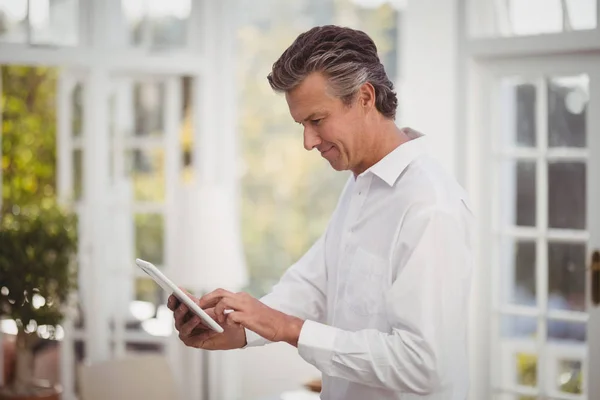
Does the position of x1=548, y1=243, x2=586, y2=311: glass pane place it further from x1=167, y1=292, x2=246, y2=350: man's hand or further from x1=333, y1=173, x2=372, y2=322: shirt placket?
x1=167, y1=292, x2=246, y2=350: man's hand

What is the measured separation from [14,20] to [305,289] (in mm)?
3236

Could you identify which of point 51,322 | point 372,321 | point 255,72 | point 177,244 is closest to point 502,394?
point 177,244

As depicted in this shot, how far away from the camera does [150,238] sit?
19.0 ft

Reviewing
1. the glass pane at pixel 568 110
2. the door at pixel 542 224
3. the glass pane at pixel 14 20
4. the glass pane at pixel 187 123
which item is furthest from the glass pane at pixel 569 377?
the glass pane at pixel 14 20

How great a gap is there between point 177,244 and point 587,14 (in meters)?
2.36

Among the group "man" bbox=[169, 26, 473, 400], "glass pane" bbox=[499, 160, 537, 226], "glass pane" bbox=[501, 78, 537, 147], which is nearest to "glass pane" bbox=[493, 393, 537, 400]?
"glass pane" bbox=[499, 160, 537, 226]

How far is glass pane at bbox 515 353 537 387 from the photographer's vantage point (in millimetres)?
4840

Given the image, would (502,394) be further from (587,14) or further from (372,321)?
(372,321)

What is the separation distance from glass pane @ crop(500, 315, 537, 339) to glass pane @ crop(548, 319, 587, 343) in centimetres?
10

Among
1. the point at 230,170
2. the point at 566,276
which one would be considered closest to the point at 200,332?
the point at 566,276

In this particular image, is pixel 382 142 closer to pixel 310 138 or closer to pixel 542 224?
pixel 310 138

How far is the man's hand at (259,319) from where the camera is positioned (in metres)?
2.07

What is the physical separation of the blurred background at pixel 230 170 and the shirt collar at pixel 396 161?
7.84 feet

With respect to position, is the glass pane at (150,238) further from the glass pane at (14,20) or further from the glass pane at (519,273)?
the glass pane at (519,273)
